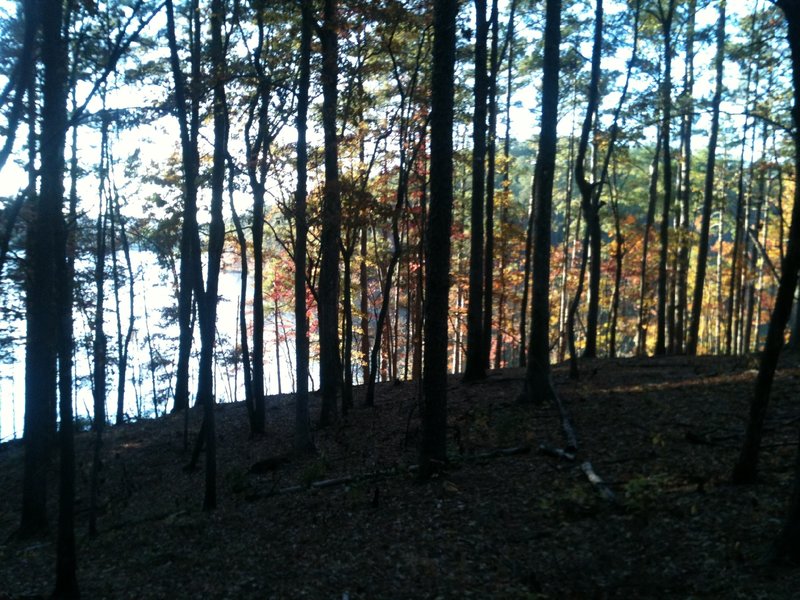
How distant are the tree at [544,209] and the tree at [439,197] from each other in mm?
3270

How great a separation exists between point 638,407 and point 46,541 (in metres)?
11.2

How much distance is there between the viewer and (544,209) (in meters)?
11.4

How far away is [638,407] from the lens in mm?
11391

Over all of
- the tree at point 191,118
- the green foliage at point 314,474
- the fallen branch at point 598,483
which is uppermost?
the tree at point 191,118

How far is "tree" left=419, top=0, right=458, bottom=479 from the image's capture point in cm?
853

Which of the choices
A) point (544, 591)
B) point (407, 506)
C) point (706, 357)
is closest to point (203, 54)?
point (407, 506)

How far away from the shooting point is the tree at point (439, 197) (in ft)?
28.0

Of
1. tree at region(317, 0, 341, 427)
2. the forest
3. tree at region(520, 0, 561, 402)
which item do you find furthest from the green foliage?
tree at region(520, 0, 561, 402)

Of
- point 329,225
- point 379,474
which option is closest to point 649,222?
point 329,225

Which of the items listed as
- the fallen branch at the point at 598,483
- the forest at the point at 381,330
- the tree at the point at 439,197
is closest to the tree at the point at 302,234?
the forest at the point at 381,330

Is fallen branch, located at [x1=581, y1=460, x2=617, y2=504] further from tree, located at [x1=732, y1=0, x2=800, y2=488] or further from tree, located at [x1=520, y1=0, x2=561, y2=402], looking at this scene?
tree, located at [x1=520, y1=0, x2=561, y2=402]

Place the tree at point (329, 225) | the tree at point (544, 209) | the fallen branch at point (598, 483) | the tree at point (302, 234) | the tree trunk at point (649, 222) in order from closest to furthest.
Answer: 1. the fallen branch at point (598, 483)
2. the tree at point (544, 209)
3. the tree at point (302, 234)
4. the tree at point (329, 225)
5. the tree trunk at point (649, 222)

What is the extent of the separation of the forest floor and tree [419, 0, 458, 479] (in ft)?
6.17

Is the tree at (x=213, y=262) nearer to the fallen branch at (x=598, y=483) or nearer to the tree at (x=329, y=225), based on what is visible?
the tree at (x=329, y=225)
